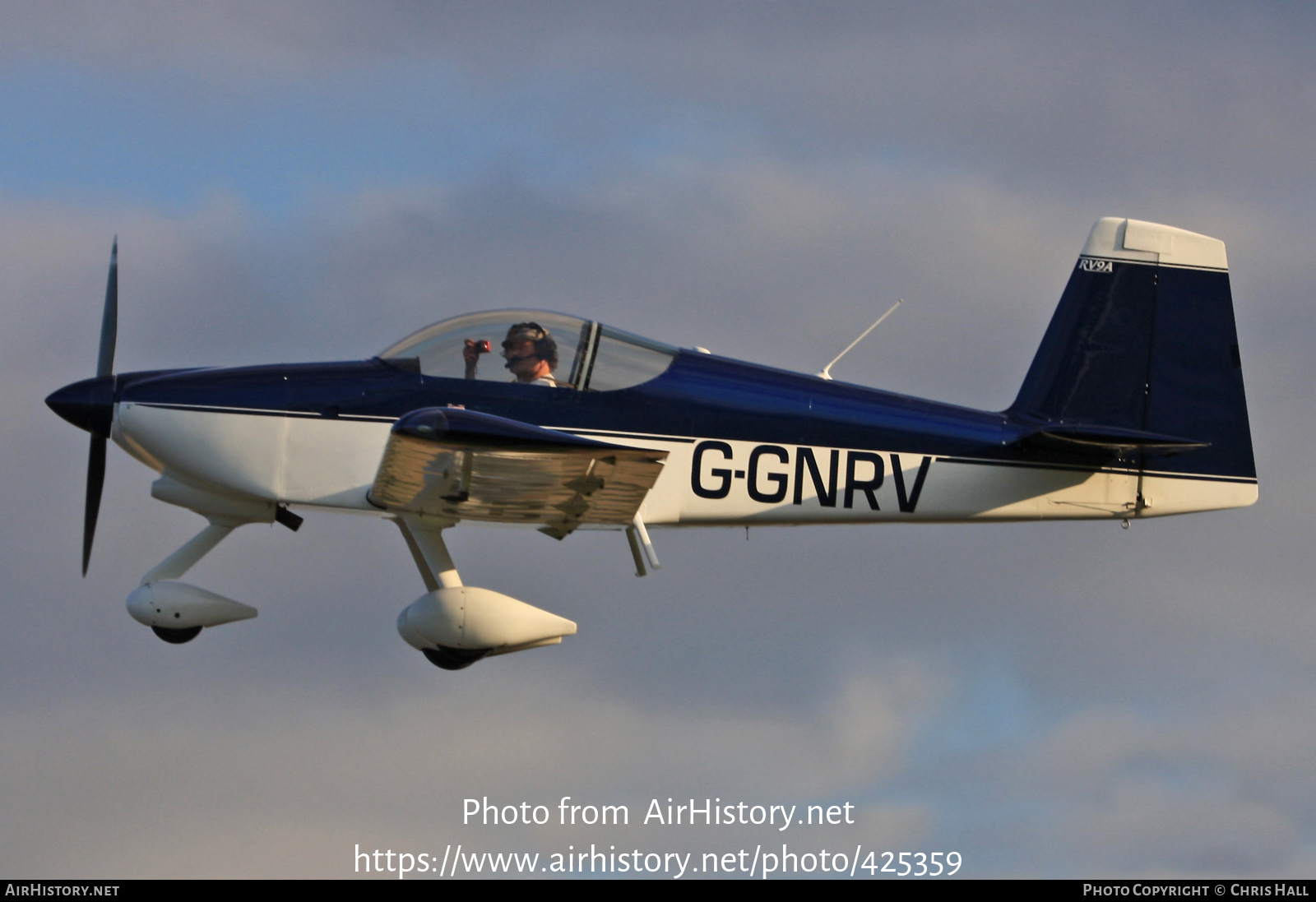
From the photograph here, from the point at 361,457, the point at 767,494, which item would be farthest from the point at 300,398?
the point at 767,494

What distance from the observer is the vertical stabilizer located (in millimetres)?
12320

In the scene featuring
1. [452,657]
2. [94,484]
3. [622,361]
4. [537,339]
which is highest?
[537,339]

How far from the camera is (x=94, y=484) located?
39.4 feet

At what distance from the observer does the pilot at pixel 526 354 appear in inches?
442

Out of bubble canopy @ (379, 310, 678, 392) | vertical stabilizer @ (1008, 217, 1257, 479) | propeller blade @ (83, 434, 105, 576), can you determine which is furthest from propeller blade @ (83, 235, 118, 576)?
vertical stabilizer @ (1008, 217, 1257, 479)

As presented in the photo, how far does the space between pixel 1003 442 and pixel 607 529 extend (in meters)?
3.13

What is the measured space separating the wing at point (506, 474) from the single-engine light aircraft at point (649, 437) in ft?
0.08

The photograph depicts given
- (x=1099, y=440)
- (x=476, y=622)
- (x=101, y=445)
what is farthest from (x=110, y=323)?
(x=1099, y=440)

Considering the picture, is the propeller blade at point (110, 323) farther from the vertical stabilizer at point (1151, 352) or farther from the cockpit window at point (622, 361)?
the vertical stabilizer at point (1151, 352)

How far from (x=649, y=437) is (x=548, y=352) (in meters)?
0.96

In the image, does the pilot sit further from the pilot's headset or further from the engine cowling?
the engine cowling

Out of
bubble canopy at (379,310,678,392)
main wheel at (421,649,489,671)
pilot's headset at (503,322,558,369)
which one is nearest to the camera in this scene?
bubble canopy at (379,310,678,392)

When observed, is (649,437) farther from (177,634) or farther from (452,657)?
(177,634)

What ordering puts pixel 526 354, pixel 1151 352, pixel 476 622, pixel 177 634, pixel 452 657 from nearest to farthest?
pixel 476 622, pixel 526 354, pixel 177 634, pixel 452 657, pixel 1151 352
